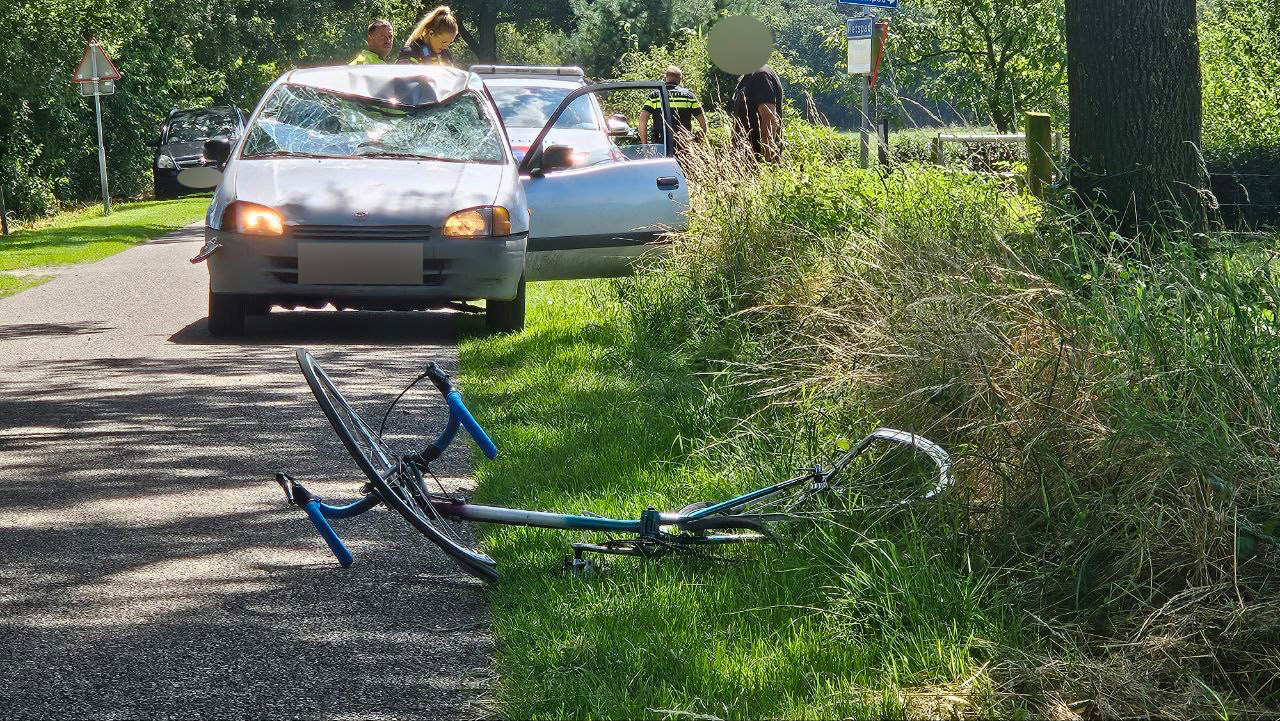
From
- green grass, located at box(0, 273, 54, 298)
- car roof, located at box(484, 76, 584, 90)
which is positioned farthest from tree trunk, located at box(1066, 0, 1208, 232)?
green grass, located at box(0, 273, 54, 298)

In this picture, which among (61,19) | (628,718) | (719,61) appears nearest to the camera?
(628,718)

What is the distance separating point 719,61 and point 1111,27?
861 cm

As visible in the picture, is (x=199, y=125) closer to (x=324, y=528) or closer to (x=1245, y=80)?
(x=1245, y=80)

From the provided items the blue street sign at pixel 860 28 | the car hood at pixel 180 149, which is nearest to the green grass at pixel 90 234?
the car hood at pixel 180 149

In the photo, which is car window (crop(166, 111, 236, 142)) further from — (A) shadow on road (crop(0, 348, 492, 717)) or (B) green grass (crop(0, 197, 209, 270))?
(A) shadow on road (crop(0, 348, 492, 717))

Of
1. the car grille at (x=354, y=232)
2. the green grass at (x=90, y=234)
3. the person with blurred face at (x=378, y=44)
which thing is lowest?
the green grass at (x=90, y=234)

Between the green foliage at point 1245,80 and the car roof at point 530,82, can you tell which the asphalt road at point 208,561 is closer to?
the car roof at point 530,82

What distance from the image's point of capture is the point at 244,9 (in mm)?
42906

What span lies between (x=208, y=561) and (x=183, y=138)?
30249 mm

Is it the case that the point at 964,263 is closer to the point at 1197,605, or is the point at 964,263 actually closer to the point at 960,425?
the point at 960,425

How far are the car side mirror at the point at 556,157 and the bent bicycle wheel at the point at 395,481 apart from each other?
556 cm

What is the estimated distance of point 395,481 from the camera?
444cm

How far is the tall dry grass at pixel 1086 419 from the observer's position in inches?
137

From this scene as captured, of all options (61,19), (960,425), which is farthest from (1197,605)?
(61,19)
